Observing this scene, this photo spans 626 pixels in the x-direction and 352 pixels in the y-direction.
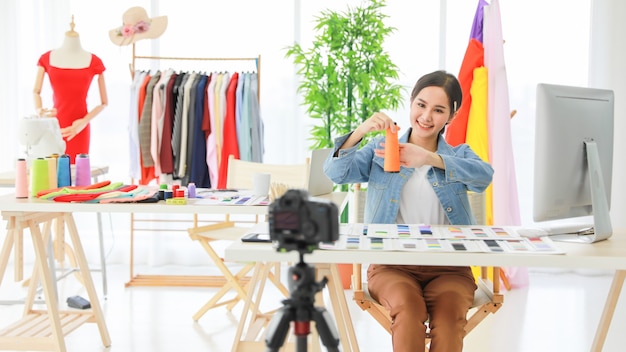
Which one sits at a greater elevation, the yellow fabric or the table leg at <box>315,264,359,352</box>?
the yellow fabric

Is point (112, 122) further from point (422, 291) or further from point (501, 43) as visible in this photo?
point (422, 291)

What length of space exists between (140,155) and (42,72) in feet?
2.71

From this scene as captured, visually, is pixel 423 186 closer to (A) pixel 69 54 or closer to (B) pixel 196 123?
(B) pixel 196 123

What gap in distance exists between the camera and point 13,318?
13.6 ft

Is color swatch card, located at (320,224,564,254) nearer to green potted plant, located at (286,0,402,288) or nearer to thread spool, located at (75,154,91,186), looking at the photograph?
thread spool, located at (75,154,91,186)

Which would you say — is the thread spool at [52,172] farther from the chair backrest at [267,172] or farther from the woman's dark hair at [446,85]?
the woman's dark hair at [446,85]

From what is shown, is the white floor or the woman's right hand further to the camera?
→ the white floor

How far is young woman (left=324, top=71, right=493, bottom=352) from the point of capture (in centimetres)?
248

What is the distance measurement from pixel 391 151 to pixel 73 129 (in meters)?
3.07

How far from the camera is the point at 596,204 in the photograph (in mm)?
2379

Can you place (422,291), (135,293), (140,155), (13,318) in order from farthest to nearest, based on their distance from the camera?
1. (140,155)
2. (135,293)
3. (13,318)
4. (422,291)


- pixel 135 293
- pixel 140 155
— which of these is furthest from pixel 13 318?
pixel 140 155

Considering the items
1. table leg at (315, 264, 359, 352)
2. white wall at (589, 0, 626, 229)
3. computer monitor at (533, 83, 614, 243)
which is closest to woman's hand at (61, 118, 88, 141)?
table leg at (315, 264, 359, 352)

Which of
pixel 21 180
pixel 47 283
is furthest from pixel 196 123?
pixel 47 283
